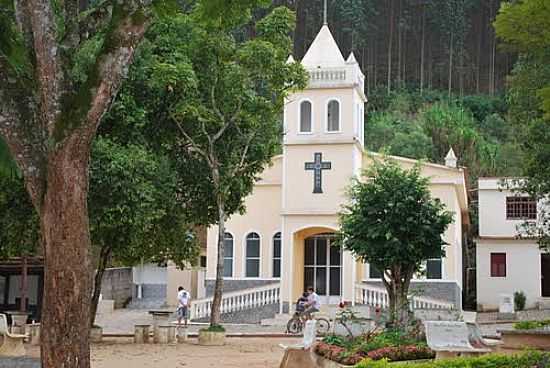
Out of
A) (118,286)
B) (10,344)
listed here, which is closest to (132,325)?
(118,286)

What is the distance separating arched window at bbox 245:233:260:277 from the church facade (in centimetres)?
4

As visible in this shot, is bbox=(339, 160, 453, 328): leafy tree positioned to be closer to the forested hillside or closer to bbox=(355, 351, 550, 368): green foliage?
bbox=(355, 351, 550, 368): green foliage

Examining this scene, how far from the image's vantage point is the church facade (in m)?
31.9

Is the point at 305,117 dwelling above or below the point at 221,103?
above

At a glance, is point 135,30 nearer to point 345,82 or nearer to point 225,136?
point 225,136

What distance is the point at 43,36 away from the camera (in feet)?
28.2

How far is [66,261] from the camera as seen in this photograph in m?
8.14

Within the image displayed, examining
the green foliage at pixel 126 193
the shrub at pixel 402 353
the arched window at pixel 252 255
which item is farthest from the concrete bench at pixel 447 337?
the arched window at pixel 252 255

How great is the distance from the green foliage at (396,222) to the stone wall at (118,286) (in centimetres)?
1987

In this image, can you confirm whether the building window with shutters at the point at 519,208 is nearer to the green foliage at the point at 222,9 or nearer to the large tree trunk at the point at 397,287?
the large tree trunk at the point at 397,287

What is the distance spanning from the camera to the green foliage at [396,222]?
2027 centimetres

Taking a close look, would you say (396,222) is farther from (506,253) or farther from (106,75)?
(506,253)

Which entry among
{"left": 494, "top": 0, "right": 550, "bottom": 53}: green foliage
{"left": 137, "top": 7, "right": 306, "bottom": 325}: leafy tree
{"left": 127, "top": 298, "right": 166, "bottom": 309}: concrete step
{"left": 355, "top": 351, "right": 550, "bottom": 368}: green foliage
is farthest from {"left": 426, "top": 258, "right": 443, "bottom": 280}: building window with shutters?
{"left": 355, "top": 351, "right": 550, "bottom": 368}: green foliage

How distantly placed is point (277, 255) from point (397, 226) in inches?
530
